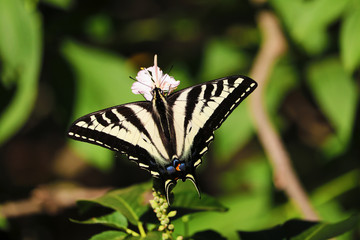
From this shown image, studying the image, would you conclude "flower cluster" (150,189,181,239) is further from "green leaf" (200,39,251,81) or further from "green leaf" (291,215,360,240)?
"green leaf" (200,39,251,81)

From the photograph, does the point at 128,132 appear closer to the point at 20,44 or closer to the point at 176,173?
the point at 176,173

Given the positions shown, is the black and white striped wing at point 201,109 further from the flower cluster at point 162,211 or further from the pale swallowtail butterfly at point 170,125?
the flower cluster at point 162,211

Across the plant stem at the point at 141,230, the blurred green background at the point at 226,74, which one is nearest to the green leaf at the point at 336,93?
the blurred green background at the point at 226,74

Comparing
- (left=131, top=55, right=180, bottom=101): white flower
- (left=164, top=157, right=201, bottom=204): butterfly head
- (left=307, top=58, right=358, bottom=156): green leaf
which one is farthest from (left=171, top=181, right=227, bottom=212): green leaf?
(left=307, top=58, right=358, bottom=156): green leaf

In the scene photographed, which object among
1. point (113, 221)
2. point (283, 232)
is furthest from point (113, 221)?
point (283, 232)

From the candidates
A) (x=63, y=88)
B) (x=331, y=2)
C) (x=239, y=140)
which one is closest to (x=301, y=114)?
(x=239, y=140)
